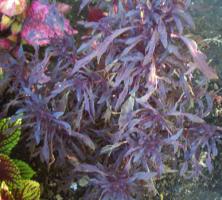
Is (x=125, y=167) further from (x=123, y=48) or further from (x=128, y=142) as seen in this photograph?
(x=123, y=48)

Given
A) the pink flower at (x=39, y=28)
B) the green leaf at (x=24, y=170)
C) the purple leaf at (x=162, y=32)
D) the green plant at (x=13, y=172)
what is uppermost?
the purple leaf at (x=162, y=32)

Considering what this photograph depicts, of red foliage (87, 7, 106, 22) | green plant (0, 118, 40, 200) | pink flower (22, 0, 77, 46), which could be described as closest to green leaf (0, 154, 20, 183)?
green plant (0, 118, 40, 200)

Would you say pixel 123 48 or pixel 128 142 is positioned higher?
pixel 123 48

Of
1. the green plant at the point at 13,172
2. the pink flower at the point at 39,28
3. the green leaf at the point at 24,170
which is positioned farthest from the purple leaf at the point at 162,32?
the green leaf at the point at 24,170

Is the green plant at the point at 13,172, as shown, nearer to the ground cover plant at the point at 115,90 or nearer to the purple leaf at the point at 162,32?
the ground cover plant at the point at 115,90

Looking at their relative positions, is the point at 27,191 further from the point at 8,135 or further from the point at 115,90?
the point at 115,90

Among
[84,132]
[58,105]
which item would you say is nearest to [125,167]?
[84,132]

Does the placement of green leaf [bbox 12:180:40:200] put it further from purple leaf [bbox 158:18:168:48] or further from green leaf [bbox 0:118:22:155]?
purple leaf [bbox 158:18:168:48]
